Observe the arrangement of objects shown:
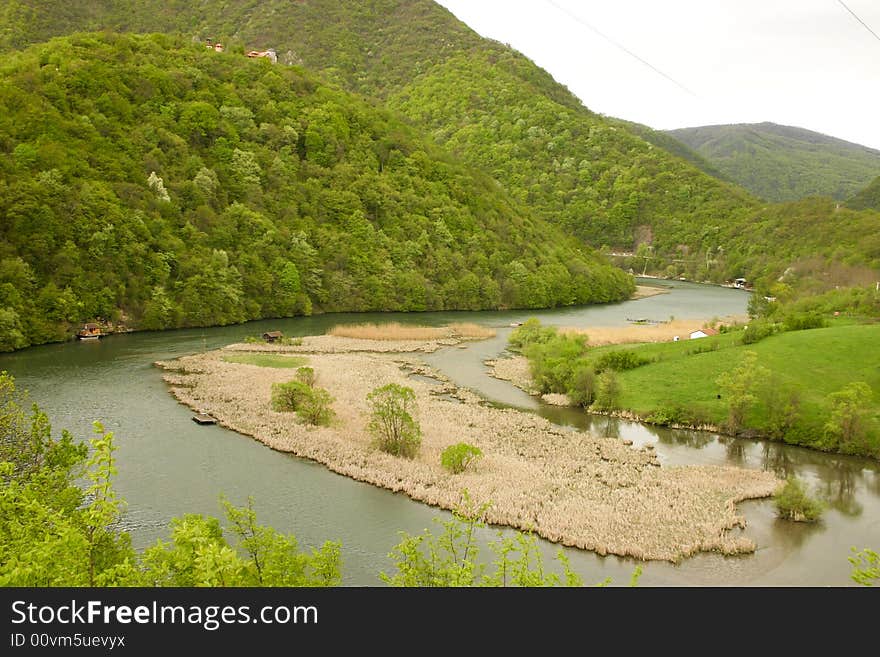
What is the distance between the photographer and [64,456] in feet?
71.3

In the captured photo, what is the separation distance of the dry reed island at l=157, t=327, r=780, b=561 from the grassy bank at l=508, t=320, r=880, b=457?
8.74 metres

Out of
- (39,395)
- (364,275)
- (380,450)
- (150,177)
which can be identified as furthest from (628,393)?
(150,177)

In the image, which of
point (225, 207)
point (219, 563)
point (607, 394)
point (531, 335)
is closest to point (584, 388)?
point (607, 394)

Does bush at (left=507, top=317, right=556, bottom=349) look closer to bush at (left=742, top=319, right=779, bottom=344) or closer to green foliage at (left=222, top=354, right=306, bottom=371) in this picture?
bush at (left=742, top=319, right=779, bottom=344)

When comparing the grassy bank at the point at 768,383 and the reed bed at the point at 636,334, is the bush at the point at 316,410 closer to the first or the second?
the grassy bank at the point at 768,383

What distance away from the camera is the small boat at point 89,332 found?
73.2 m

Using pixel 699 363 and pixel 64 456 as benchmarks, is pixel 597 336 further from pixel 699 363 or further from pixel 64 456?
pixel 64 456

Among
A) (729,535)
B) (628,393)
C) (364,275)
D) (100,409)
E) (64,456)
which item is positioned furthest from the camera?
(364,275)

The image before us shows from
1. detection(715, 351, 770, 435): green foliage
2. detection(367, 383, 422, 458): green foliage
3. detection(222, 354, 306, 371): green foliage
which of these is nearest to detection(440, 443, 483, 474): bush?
detection(367, 383, 422, 458): green foliage

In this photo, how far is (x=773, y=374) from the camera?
47156mm

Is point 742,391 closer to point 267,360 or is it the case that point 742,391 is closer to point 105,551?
point 105,551

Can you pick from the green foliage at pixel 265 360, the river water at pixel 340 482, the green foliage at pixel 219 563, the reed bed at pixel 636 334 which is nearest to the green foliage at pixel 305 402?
the river water at pixel 340 482

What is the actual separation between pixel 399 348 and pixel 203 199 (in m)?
43.9

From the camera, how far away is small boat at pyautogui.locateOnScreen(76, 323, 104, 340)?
240 ft
